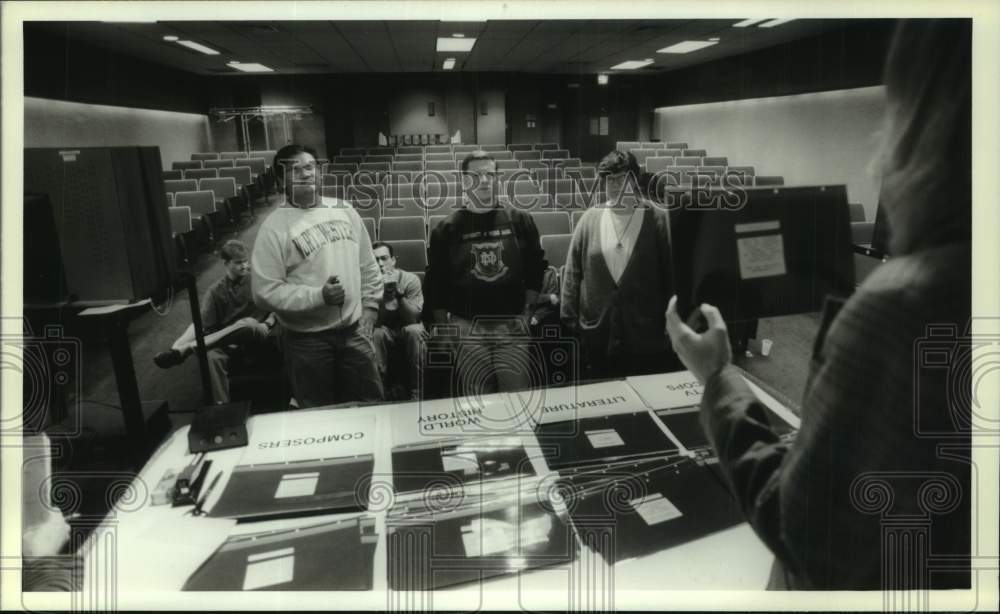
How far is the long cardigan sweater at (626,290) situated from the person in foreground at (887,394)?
3.40 feet

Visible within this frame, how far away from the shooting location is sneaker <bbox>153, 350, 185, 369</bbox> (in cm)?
250

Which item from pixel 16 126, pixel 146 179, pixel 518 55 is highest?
pixel 518 55

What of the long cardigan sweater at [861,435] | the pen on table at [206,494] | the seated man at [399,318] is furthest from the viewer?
the seated man at [399,318]

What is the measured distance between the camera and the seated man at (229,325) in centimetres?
261

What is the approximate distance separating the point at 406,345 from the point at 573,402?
1301 mm

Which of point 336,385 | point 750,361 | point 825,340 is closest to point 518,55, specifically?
point 750,361

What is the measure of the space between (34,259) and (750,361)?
3.35 m

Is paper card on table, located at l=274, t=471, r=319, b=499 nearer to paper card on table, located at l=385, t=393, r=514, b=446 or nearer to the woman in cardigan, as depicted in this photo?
paper card on table, located at l=385, t=393, r=514, b=446

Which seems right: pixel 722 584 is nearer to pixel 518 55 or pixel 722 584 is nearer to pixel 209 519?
pixel 209 519

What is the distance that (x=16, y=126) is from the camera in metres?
1.55

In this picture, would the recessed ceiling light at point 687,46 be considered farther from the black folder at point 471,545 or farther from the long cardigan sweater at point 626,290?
the black folder at point 471,545

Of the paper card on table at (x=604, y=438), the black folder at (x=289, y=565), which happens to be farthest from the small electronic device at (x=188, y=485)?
the paper card on table at (x=604, y=438)

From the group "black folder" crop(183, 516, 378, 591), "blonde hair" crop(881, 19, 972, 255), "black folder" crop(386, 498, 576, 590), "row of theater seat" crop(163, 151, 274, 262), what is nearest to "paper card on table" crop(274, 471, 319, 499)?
"black folder" crop(183, 516, 378, 591)

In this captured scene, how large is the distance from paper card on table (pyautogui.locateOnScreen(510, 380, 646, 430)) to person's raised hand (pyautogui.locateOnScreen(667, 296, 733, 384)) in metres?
0.54
